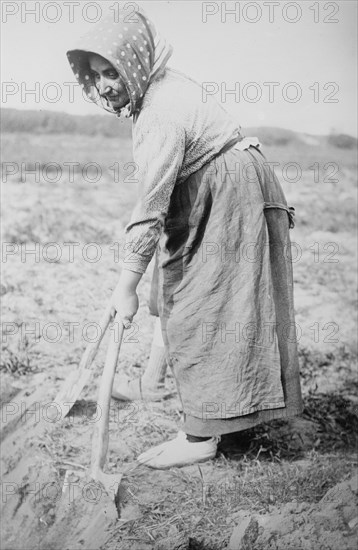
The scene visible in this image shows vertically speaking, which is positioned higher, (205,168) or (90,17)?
(90,17)

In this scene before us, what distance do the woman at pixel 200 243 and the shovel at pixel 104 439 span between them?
0.42 ft

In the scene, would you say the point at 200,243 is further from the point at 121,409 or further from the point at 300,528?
the point at 300,528

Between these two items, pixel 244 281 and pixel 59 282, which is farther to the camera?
pixel 59 282

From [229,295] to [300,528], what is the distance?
73cm

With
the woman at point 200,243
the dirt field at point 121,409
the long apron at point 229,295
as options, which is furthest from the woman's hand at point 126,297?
the dirt field at point 121,409

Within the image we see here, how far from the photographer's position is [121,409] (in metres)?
2.41

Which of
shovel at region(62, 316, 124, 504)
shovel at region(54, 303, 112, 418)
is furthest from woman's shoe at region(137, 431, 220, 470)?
shovel at region(54, 303, 112, 418)

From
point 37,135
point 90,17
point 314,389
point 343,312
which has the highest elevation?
point 90,17

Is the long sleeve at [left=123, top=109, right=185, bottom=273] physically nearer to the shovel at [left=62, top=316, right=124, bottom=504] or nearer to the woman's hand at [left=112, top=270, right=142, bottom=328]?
the woman's hand at [left=112, top=270, right=142, bottom=328]

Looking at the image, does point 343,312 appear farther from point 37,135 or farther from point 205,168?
point 37,135

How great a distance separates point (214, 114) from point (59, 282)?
845 millimetres

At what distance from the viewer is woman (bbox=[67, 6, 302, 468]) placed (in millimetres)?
1895

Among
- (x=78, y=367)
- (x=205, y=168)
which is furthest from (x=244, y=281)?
(x=78, y=367)

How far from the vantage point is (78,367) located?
2.37 meters
